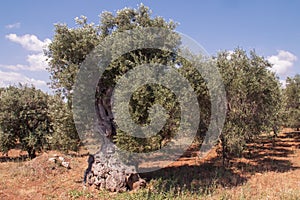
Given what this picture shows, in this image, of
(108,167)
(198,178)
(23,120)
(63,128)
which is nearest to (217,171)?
(198,178)

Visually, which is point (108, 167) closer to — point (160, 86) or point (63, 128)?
point (63, 128)

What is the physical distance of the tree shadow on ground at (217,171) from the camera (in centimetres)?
1662

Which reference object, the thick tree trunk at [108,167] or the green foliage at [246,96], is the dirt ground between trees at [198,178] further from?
the green foliage at [246,96]

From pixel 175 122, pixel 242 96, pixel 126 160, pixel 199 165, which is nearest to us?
pixel 175 122

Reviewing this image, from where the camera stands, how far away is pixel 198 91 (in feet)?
52.9

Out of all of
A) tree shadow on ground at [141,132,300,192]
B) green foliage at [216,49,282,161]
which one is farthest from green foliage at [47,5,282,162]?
tree shadow on ground at [141,132,300,192]

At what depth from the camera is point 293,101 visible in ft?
120

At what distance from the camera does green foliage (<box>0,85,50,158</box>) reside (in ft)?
93.4

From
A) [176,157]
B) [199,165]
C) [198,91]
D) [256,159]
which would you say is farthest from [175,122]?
[256,159]

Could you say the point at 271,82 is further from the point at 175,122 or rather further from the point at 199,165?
the point at 175,122

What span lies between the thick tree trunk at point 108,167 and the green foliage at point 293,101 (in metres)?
27.0

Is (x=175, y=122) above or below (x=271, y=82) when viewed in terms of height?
below

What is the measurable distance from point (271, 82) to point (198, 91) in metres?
8.57

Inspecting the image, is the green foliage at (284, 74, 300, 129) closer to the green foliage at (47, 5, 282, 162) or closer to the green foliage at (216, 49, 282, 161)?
the green foliage at (47, 5, 282, 162)
